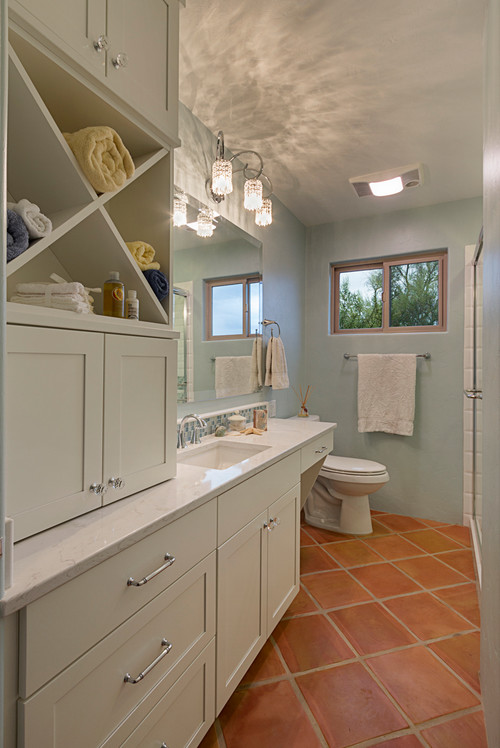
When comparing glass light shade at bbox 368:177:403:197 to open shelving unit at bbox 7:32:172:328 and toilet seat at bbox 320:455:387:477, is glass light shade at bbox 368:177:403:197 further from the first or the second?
toilet seat at bbox 320:455:387:477

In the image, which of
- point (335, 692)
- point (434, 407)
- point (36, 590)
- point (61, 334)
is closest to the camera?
point (36, 590)

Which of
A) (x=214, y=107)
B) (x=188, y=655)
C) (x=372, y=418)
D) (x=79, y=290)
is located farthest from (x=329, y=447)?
(x=214, y=107)

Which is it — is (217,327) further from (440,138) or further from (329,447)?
(440,138)

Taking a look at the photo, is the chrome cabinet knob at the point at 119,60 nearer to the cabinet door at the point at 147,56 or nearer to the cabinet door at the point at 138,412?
the cabinet door at the point at 147,56

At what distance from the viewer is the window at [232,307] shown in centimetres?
207

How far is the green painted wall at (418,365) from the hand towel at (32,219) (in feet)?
9.34

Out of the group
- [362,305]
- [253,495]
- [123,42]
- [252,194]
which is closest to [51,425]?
[253,495]

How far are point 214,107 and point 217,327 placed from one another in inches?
44.1

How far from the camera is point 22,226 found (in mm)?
815

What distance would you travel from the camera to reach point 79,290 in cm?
95

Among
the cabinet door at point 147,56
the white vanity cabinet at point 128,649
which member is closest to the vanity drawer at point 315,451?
the white vanity cabinet at point 128,649

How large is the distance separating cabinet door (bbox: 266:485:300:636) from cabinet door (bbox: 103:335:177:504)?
63 cm

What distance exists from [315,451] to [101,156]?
172 centimetres

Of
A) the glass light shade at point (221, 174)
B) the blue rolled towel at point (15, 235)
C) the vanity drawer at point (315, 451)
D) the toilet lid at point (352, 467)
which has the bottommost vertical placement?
the toilet lid at point (352, 467)
